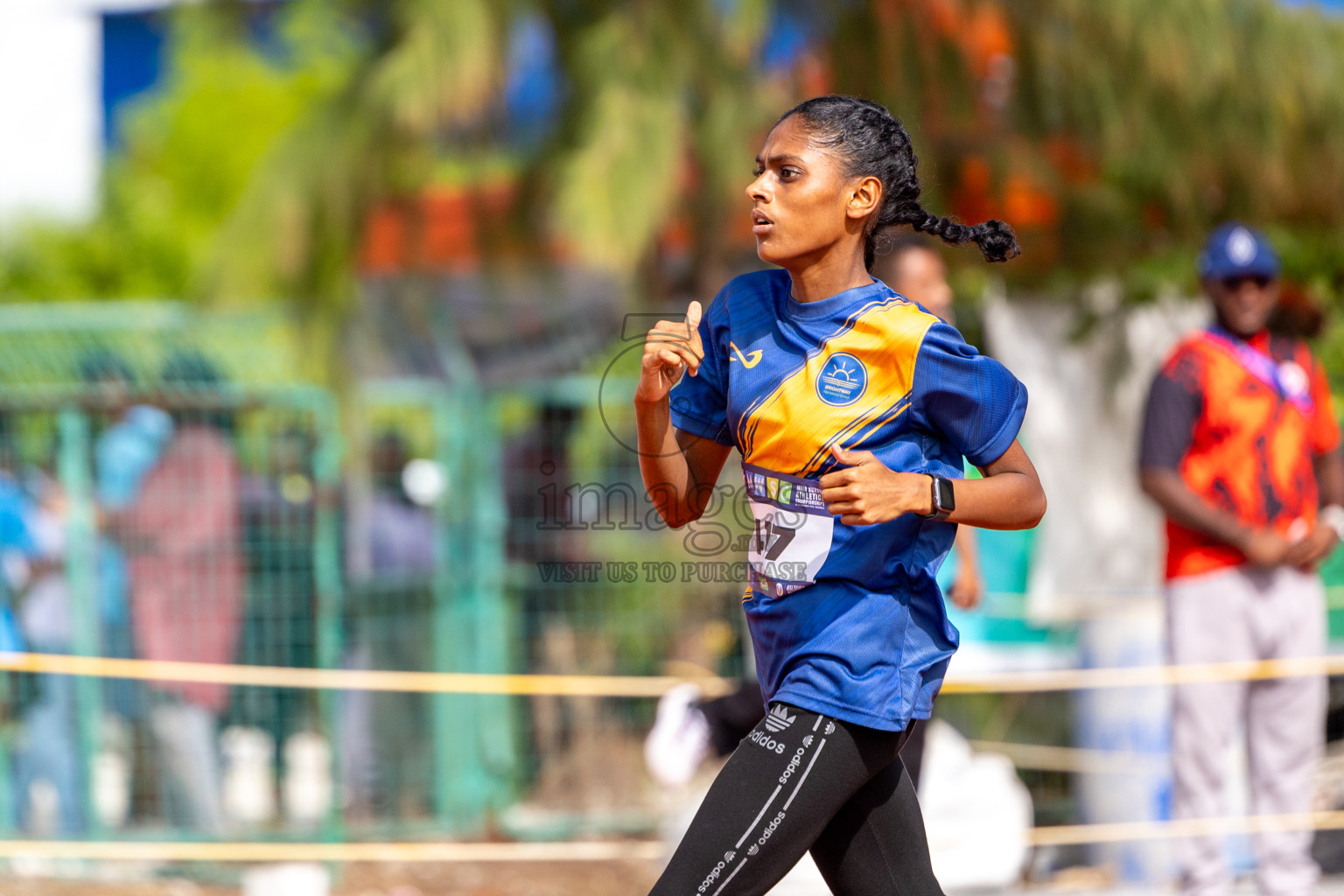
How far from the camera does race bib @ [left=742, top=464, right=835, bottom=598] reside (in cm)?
240

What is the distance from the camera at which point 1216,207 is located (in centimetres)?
656

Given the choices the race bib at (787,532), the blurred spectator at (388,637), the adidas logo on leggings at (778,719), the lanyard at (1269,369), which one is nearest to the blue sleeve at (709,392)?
the race bib at (787,532)

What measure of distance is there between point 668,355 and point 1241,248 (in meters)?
3.08

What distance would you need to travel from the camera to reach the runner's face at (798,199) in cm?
241

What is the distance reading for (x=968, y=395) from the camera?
2340 millimetres

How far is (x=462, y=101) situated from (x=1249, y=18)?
3354 mm

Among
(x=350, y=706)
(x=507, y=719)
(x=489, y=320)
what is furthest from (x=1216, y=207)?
(x=350, y=706)

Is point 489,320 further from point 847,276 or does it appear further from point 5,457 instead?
point 847,276

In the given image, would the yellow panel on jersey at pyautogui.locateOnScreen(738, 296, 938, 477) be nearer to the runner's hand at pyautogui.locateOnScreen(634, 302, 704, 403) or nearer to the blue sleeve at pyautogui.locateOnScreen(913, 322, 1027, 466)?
the blue sleeve at pyautogui.locateOnScreen(913, 322, 1027, 466)

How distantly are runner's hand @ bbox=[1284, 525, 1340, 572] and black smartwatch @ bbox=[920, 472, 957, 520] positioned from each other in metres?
2.78

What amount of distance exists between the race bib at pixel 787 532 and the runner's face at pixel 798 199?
39 centimetres

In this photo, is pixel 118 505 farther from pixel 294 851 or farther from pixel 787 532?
pixel 787 532

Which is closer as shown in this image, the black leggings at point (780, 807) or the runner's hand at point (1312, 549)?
the black leggings at point (780, 807)

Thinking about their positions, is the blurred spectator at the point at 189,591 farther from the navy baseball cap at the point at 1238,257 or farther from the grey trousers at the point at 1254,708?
the navy baseball cap at the point at 1238,257
